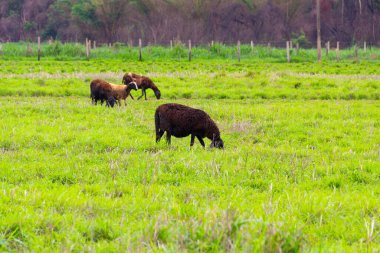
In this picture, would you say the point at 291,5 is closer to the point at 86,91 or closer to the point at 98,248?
the point at 86,91

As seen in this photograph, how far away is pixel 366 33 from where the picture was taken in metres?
69.1

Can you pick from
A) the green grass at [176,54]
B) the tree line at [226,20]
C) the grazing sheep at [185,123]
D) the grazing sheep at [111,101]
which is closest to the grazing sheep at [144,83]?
the grazing sheep at [111,101]

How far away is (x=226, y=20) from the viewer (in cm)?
7319

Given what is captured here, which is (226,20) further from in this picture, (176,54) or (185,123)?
(185,123)

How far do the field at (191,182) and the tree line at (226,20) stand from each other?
56.2 metres

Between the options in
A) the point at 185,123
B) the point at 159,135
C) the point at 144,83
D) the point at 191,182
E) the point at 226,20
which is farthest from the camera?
the point at 226,20

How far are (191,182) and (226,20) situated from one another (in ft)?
222

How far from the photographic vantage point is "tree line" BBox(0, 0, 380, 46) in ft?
Answer: 233

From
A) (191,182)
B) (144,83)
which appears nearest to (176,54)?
(144,83)

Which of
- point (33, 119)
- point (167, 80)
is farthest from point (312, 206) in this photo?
point (167, 80)

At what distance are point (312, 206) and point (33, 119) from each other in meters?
8.81

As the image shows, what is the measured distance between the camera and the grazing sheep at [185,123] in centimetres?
1058

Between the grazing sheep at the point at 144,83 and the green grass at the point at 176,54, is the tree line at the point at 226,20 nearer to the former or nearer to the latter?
the green grass at the point at 176,54

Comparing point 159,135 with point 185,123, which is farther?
point 159,135
